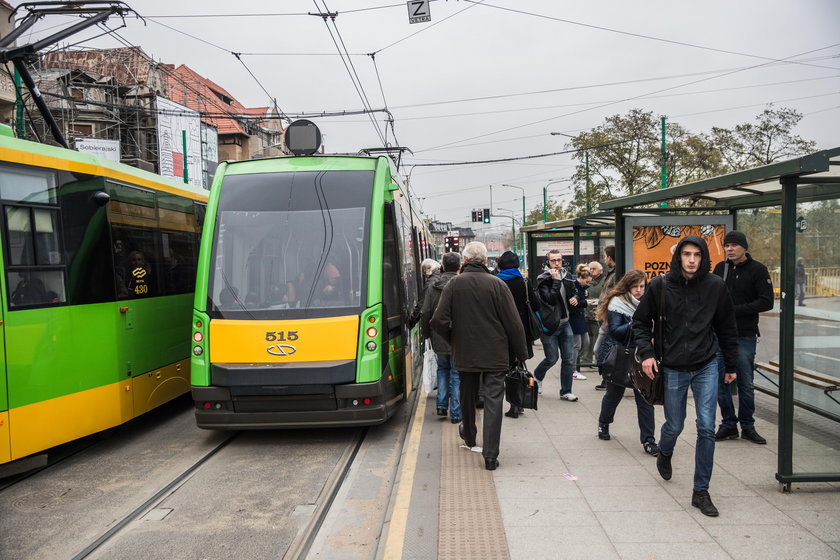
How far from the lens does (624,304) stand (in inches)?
244

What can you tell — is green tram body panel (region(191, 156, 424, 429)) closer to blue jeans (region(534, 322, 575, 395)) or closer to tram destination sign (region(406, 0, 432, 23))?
blue jeans (region(534, 322, 575, 395))

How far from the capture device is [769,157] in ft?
82.6

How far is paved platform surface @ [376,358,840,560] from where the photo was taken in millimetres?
4086

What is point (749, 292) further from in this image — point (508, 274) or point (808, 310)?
point (508, 274)

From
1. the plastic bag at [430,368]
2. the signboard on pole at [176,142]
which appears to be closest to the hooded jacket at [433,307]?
the plastic bag at [430,368]

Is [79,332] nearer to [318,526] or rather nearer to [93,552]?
[93,552]

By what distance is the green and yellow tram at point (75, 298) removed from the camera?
5.62 metres

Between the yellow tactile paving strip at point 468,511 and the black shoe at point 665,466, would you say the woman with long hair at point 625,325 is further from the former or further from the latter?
the yellow tactile paving strip at point 468,511

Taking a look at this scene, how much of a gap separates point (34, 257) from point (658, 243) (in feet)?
23.9

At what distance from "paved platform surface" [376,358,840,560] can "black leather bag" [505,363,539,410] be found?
17.6 inches

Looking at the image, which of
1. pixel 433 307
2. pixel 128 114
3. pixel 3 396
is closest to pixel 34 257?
pixel 3 396

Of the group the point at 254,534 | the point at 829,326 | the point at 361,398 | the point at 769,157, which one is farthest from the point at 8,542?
the point at 769,157

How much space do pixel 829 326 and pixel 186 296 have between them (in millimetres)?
7684

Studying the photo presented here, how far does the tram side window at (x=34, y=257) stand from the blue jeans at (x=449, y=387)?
3.89 m
